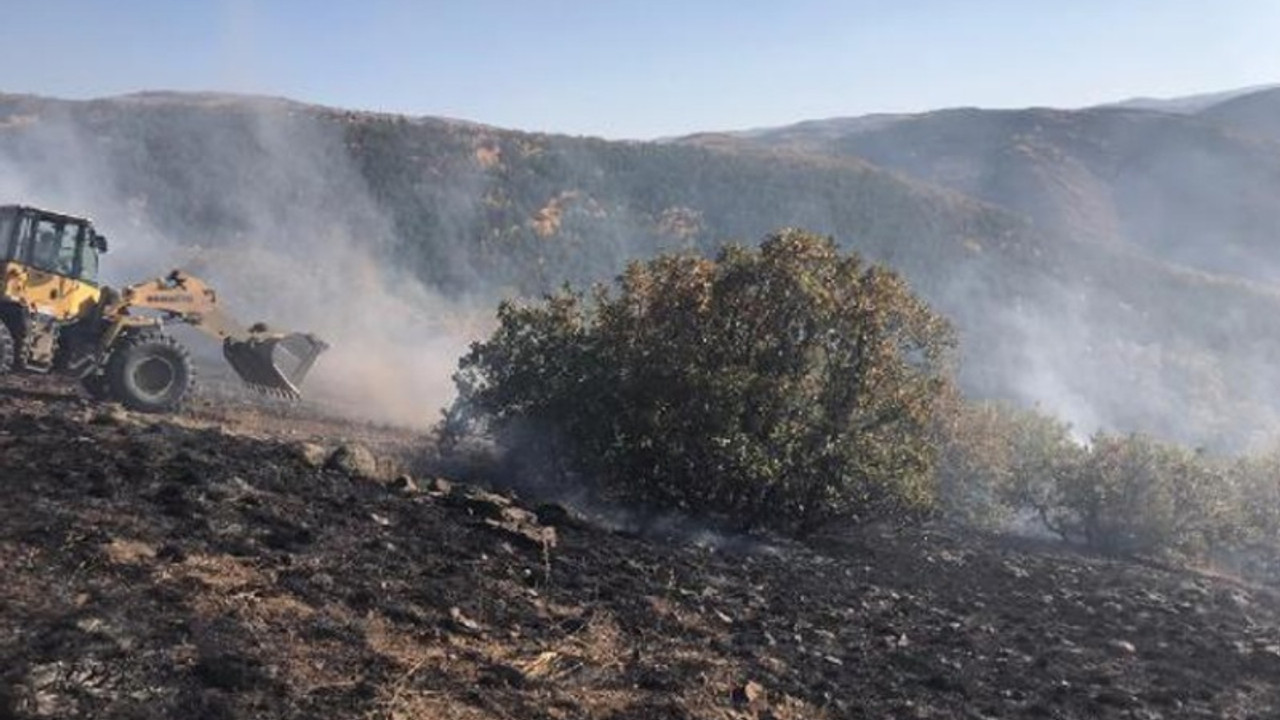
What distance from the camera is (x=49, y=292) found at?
663 inches

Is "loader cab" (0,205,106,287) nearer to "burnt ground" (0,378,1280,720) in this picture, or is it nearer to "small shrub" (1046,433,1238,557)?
"burnt ground" (0,378,1280,720)

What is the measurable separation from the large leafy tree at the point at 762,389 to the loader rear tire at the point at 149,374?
6388 millimetres

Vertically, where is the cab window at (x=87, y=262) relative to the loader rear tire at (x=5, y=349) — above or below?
above

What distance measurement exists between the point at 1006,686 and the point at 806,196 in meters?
50.4

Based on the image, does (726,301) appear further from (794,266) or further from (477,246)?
(477,246)

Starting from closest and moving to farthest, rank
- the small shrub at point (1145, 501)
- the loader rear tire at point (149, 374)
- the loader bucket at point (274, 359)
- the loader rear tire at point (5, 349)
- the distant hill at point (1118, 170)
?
the loader rear tire at point (5, 349)
the loader rear tire at point (149, 374)
the loader bucket at point (274, 359)
the small shrub at point (1145, 501)
the distant hill at point (1118, 170)

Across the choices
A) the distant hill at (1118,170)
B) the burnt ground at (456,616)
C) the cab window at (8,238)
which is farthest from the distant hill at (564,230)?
the burnt ground at (456,616)

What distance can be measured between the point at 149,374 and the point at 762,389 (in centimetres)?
992

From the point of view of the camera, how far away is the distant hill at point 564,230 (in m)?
44.3

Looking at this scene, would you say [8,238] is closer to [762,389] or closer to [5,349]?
[5,349]

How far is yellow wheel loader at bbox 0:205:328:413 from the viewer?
16.4 m

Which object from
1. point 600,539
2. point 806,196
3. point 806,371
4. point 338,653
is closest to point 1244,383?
point 806,196

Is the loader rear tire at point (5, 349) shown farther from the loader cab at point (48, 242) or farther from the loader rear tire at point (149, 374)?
the loader rear tire at point (149, 374)

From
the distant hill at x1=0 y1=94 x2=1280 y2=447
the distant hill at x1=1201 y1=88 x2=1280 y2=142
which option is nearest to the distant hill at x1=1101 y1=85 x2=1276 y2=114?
the distant hill at x1=1201 y1=88 x2=1280 y2=142
